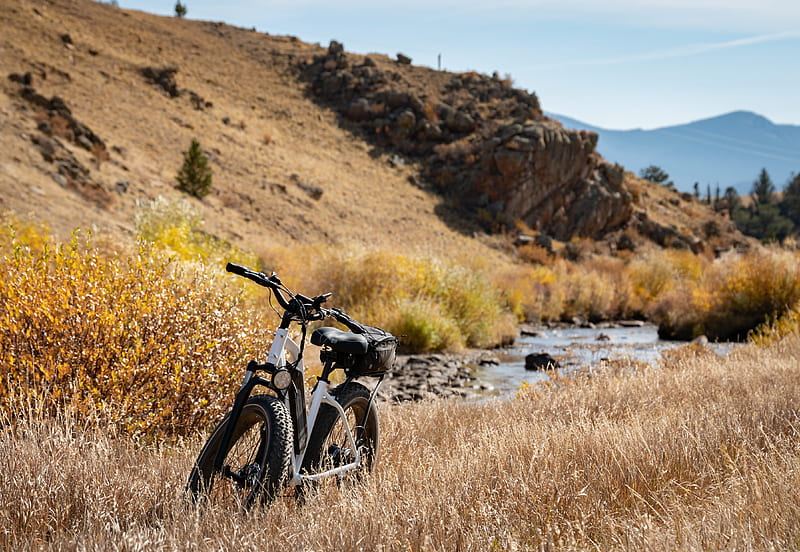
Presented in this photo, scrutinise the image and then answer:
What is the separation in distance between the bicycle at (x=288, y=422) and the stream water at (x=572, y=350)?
562 centimetres

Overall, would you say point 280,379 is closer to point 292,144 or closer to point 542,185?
point 542,185

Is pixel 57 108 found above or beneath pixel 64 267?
above

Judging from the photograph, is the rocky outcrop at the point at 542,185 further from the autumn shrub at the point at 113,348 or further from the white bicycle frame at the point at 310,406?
the white bicycle frame at the point at 310,406

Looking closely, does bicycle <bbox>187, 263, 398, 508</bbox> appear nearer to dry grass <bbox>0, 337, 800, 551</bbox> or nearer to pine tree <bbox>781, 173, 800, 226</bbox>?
dry grass <bbox>0, 337, 800, 551</bbox>

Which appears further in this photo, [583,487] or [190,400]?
[190,400]

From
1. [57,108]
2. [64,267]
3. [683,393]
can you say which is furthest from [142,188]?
[683,393]

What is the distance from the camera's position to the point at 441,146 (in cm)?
4303

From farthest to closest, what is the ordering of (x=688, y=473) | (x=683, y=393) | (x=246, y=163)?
(x=246, y=163), (x=683, y=393), (x=688, y=473)

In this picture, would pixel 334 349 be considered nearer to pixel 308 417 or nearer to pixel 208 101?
pixel 308 417

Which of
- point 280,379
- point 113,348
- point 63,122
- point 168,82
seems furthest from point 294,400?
point 168,82

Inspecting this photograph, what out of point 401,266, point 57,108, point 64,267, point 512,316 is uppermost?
point 57,108

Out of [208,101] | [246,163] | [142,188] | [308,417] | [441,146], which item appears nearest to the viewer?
[308,417]

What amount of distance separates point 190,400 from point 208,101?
36.6 metres

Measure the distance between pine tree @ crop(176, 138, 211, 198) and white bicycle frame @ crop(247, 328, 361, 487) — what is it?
24110 millimetres
